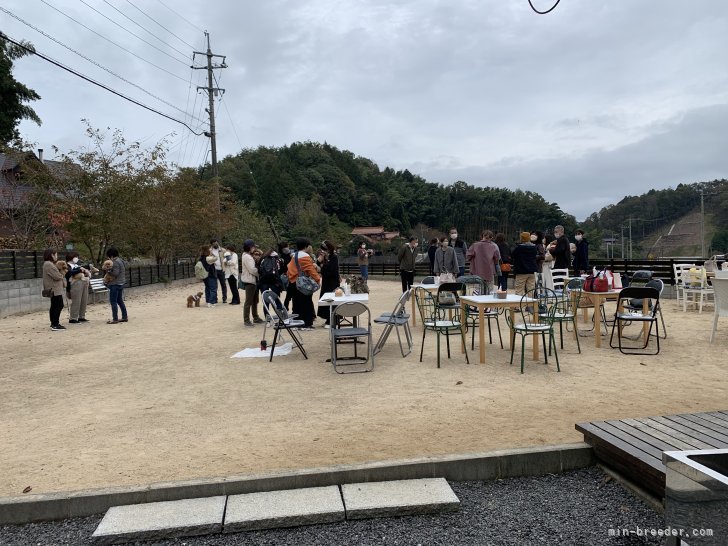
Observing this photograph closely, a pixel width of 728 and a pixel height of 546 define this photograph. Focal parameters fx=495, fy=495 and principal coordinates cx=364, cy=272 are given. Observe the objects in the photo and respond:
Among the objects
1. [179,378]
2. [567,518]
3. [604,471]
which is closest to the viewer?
[567,518]

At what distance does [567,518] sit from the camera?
2.34 metres

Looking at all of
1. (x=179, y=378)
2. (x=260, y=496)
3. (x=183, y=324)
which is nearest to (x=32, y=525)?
(x=260, y=496)

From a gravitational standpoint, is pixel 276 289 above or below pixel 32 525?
above

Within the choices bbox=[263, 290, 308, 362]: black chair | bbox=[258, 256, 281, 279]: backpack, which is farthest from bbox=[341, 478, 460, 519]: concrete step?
bbox=[258, 256, 281, 279]: backpack

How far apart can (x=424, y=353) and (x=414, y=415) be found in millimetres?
2385

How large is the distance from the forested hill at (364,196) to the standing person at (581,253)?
42.1 meters

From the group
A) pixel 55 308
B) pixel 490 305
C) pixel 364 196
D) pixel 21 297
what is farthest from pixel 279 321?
pixel 364 196

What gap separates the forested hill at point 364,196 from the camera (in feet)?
179

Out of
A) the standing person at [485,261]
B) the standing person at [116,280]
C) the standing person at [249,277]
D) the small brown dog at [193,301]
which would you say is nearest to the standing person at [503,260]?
the standing person at [485,261]

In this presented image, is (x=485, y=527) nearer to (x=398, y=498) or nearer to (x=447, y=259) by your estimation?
(x=398, y=498)

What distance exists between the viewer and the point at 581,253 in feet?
32.4

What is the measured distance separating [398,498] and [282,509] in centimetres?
57

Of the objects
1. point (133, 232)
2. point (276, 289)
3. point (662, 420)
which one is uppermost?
point (133, 232)

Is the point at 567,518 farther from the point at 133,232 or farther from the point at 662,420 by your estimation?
the point at 133,232
